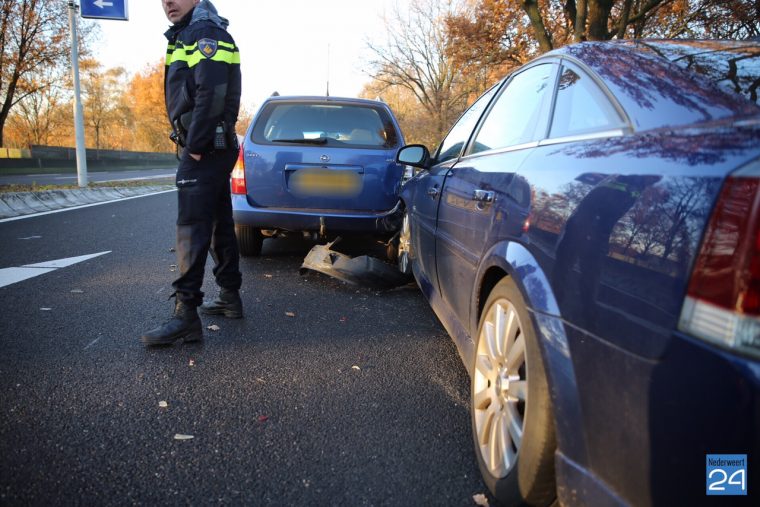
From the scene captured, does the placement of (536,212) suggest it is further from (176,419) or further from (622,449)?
(176,419)

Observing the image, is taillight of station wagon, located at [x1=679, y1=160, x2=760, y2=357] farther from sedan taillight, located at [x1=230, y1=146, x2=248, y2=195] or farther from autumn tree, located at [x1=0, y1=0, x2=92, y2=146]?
autumn tree, located at [x1=0, y1=0, x2=92, y2=146]

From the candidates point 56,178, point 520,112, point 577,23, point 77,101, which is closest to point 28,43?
point 56,178

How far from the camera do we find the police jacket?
2805mm

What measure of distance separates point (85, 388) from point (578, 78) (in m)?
2.53

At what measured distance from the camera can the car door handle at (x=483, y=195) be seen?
1990 mm

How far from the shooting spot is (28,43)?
2505 cm

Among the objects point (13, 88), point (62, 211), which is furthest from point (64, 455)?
point (13, 88)

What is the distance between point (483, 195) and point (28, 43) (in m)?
31.0

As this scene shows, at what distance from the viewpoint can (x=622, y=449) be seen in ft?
3.59

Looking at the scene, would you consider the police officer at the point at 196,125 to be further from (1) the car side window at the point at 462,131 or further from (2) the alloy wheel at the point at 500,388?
(2) the alloy wheel at the point at 500,388

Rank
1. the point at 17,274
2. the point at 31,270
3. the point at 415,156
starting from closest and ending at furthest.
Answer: the point at 415,156, the point at 17,274, the point at 31,270

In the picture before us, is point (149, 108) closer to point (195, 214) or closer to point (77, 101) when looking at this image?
point (77, 101)

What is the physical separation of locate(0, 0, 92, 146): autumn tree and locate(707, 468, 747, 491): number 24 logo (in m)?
30.6

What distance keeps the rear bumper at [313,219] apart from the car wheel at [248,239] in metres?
0.35
